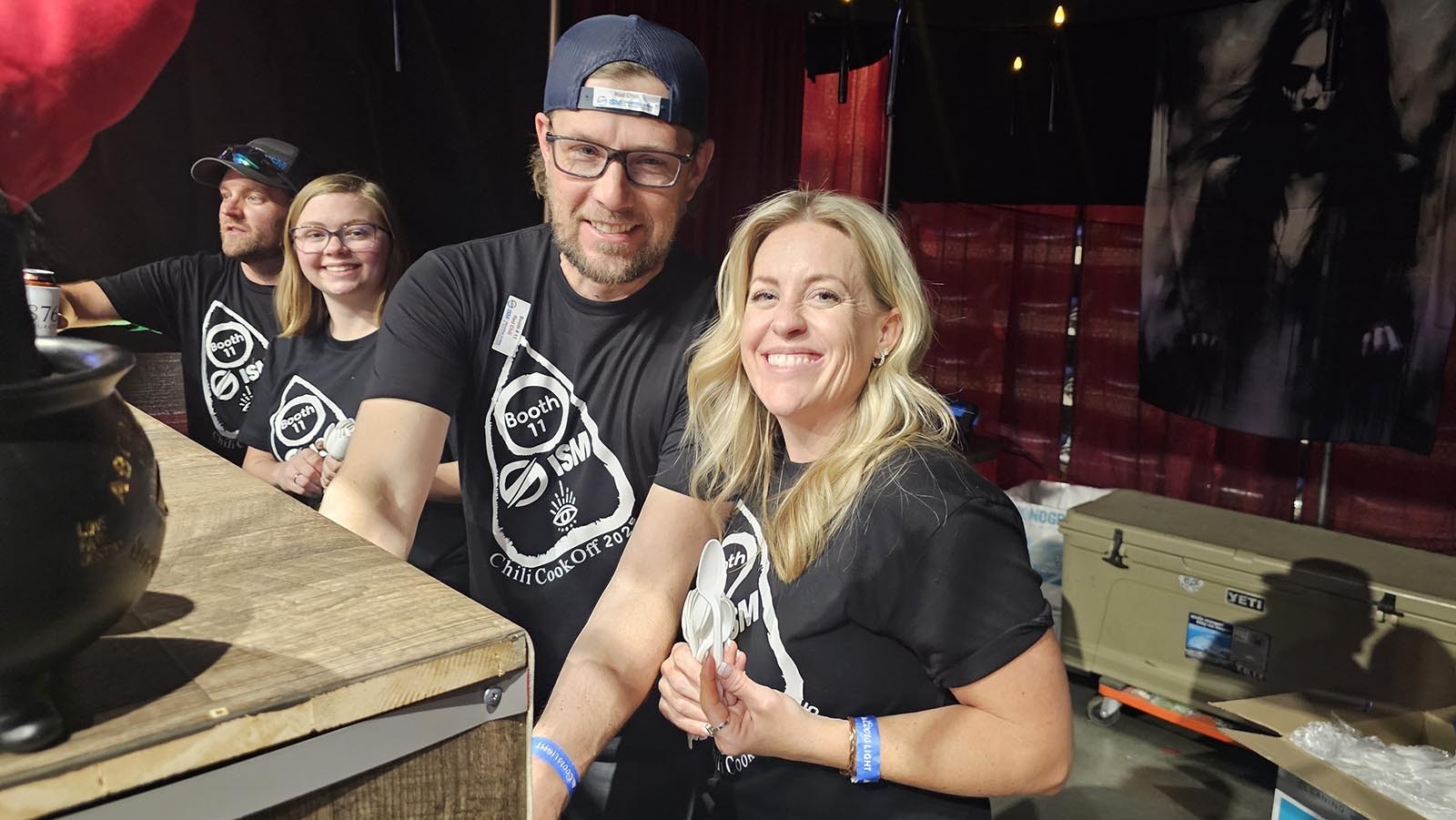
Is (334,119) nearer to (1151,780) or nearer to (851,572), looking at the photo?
(851,572)

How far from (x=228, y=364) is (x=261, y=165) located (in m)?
0.32

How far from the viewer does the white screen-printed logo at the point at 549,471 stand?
4.95ft

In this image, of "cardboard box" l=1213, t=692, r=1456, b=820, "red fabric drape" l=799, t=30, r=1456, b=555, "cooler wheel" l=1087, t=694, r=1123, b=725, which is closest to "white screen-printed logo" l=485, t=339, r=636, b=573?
"cardboard box" l=1213, t=692, r=1456, b=820

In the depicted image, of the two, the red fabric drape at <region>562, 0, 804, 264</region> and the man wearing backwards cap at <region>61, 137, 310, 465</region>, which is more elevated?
the red fabric drape at <region>562, 0, 804, 264</region>

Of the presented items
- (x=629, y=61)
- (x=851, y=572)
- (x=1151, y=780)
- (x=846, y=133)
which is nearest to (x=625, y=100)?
(x=629, y=61)

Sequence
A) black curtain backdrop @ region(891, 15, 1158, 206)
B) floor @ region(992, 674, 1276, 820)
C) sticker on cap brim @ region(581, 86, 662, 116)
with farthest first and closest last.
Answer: black curtain backdrop @ region(891, 15, 1158, 206)
floor @ region(992, 674, 1276, 820)
sticker on cap brim @ region(581, 86, 662, 116)

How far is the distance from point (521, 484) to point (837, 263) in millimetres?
637

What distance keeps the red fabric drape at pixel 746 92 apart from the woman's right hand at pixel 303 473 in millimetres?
876

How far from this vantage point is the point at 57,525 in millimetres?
356

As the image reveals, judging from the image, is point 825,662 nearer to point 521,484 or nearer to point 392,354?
point 521,484

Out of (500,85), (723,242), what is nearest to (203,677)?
(500,85)

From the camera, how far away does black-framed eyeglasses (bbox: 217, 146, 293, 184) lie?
4.42 ft

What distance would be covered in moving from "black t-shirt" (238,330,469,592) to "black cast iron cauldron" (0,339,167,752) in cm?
117

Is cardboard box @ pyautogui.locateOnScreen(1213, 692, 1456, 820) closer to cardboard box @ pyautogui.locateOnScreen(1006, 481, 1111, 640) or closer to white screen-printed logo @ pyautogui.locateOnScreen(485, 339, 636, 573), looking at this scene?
cardboard box @ pyautogui.locateOnScreen(1006, 481, 1111, 640)
